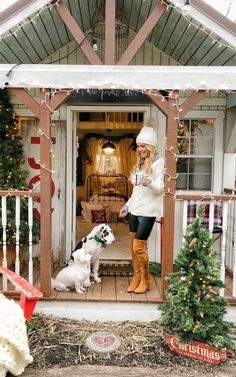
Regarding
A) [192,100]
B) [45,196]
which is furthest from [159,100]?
[45,196]

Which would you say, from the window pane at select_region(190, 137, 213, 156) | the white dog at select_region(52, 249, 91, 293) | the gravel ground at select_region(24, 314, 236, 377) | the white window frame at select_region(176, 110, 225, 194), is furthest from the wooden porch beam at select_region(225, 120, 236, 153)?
the gravel ground at select_region(24, 314, 236, 377)

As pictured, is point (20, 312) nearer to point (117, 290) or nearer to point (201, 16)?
point (117, 290)

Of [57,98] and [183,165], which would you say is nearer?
[57,98]

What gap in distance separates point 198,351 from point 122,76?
2.61 metres

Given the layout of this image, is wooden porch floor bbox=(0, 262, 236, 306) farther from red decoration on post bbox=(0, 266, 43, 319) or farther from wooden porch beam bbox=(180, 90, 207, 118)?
wooden porch beam bbox=(180, 90, 207, 118)

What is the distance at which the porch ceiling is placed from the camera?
12.1 ft

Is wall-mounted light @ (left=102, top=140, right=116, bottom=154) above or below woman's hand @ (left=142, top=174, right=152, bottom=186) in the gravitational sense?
above

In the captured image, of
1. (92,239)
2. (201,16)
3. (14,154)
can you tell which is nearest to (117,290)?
(92,239)

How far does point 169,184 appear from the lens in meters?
3.47

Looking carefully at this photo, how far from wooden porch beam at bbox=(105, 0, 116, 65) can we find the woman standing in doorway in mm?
802

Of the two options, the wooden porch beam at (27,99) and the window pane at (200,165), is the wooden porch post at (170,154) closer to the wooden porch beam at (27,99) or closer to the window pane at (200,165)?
the wooden porch beam at (27,99)

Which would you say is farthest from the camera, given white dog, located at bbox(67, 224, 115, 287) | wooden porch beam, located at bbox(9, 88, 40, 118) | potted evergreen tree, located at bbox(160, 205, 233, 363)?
white dog, located at bbox(67, 224, 115, 287)

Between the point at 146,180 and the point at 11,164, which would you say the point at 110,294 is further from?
the point at 11,164

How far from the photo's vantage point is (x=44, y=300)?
3574 mm
